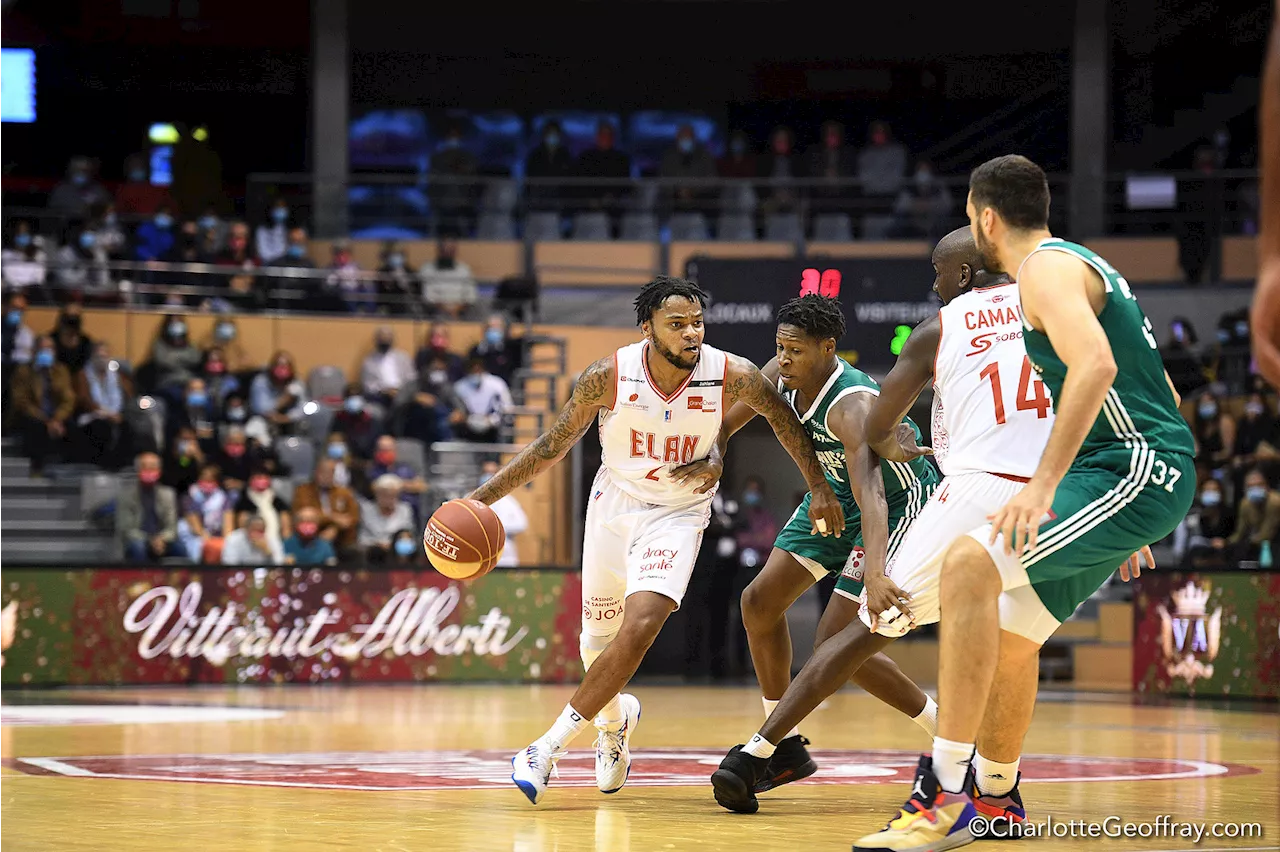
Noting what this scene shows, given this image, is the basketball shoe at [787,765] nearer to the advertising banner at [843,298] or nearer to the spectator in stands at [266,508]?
the advertising banner at [843,298]

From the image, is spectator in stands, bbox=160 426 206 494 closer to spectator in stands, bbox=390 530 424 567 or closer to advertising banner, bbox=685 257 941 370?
spectator in stands, bbox=390 530 424 567

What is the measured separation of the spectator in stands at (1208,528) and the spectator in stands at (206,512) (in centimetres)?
923

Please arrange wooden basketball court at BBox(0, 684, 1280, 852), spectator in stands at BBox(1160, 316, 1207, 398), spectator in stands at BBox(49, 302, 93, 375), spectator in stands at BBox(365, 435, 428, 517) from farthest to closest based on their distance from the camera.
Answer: spectator in stands at BBox(1160, 316, 1207, 398) < spectator in stands at BBox(49, 302, 93, 375) < spectator in stands at BBox(365, 435, 428, 517) < wooden basketball court at BBox(0, 684, 1280, 852)

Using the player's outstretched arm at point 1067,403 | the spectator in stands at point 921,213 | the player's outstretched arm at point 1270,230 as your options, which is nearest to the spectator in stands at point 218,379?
the spectator in stands at point 921,213

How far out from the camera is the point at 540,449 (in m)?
6.40

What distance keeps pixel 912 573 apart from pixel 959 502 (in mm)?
297

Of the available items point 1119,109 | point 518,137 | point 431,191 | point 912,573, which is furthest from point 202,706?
point 1119,109

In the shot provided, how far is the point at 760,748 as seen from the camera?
5.93 metres

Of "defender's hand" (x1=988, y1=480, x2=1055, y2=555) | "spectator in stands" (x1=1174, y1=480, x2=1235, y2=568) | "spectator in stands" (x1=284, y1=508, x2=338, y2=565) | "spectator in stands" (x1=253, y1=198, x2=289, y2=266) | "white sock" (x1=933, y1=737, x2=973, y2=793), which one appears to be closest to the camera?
"defender's hand" (x1=988, y1=480, x2=1055, y2=555)

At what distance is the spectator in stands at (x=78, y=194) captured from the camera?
62.5 ft

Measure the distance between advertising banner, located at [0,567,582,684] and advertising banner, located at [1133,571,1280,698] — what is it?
522 centimetres

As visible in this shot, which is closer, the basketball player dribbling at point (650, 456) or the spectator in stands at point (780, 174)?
the basketball player dribbling at point (650, 456)

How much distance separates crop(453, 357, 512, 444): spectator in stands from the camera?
664 inches

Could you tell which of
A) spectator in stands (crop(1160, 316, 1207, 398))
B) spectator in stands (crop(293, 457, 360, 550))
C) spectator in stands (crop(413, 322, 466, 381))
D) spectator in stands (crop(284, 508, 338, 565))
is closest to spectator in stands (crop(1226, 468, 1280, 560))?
spectator in stands (crop(1160, 316, 1207, 398))
